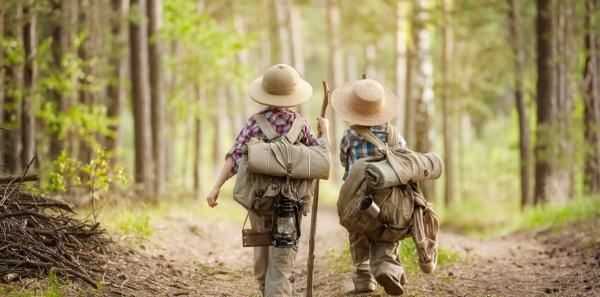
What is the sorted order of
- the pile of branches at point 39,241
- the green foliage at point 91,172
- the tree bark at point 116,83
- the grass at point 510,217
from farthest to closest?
the tree bark at point 116,83
the grass at point 510,217
the green foliage at point 91,172
the pile of branches at point 39,241

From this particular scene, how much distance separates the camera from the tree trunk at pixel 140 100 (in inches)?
574

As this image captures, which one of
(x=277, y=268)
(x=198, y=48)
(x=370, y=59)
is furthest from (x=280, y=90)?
(x=370, y=59)

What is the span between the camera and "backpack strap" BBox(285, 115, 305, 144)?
668 centimetres

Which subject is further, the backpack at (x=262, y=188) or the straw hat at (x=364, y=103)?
the straw hat at (x=364, y=103)

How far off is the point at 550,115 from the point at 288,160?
1214 cm

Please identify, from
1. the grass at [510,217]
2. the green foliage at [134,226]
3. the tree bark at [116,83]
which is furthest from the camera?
the tree bark at [116,83]

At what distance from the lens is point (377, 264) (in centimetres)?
686

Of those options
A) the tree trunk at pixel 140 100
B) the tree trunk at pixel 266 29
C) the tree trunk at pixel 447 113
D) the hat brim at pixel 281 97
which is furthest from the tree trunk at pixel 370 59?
the hat brim at pixel 281 97

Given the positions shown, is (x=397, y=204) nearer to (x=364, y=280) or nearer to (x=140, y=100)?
(x=364, y=280)

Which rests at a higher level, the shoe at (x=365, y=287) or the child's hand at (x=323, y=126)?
the child's hand at (x=323, y=126)

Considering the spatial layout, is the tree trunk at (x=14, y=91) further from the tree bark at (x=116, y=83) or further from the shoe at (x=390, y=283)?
the shoe at (x=390, y=283)

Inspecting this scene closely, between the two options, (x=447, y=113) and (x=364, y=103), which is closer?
(x=364, y=103)

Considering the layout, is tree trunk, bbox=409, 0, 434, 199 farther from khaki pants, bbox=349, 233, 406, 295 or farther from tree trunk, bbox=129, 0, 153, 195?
khaki pants, bbox=349, 233, 406, 295

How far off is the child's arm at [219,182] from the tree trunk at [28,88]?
5.87 m
